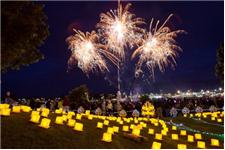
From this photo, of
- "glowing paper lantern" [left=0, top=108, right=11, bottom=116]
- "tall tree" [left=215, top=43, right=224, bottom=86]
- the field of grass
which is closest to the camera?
the field of grass

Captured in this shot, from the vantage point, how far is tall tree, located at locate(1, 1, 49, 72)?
12158 millimetres

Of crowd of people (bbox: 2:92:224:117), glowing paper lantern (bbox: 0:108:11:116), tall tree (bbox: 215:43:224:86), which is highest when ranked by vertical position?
tall tree (bbox: 215:43:224:86)

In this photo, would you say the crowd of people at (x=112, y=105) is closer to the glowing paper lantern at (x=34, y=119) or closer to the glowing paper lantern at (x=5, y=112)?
the glowing paper lantern at (x=5, y=112)

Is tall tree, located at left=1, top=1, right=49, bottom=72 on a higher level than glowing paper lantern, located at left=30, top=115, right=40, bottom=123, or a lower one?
higher

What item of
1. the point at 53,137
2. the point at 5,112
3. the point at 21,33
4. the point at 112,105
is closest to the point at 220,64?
the point at 112,105

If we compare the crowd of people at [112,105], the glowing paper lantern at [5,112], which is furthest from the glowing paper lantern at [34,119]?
the crowd of people at [112,105]

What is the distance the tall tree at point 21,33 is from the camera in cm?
1216

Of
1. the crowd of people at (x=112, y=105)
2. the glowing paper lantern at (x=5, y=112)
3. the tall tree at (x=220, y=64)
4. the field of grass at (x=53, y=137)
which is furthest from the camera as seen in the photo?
the tall tree at (x=220, y=64)

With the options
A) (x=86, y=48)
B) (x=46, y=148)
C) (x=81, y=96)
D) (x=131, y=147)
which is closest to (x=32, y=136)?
(x=46, y=148)

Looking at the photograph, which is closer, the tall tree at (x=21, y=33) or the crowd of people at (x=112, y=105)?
the tall tree at (x=21, y=33)

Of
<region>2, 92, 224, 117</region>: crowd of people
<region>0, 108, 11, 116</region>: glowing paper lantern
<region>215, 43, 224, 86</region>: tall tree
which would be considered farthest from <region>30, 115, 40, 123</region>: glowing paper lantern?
<region>215, 43, 224, 86</region>: tall tree

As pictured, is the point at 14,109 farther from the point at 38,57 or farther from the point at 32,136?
the point at 32,136

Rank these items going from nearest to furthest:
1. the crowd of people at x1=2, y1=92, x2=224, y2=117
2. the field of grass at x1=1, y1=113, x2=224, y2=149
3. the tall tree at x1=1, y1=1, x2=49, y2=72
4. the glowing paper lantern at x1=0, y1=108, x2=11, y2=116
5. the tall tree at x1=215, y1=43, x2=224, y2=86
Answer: the field of grass at x1=1, y1=113, x2=224, y2=149, the tall tree at x1=1, y1=1, x2=49, y2=72, the glowing paper lantern at x1=0, y1=108, x2=11, y2=116, the crowd of people at x1=2, y1=92, x2=224, y2=117, the tall tree at x1=215, y1=43, x2=224, y2=86

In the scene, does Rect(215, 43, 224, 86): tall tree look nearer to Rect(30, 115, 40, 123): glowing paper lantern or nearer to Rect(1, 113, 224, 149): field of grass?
Rect(1, 113, 224, 149): field of grass
